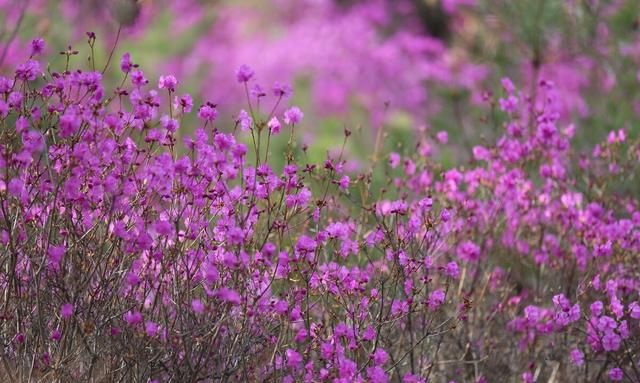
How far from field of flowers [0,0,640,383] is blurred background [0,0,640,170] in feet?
0.37

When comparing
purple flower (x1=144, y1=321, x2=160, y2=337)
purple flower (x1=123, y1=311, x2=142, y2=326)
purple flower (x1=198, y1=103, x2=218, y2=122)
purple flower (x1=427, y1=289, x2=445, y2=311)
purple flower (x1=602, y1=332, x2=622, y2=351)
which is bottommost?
purple flower (x1=602, y1=332, x2=622, y2=351)

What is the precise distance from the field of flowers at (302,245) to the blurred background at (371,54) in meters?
0.11

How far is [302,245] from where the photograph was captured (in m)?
3.30

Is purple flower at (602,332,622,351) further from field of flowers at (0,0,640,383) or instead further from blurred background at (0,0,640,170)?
blurred background at (0,0,640,170)

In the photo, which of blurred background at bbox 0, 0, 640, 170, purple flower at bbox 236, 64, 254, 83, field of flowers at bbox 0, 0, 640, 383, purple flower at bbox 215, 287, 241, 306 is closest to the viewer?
purple flower at bbox 215, 287, 241, 306

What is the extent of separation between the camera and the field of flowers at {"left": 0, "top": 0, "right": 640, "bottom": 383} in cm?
323

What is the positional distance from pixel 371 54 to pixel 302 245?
31.2ft

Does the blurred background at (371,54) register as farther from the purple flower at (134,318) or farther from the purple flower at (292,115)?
the purple flower at (134,318)

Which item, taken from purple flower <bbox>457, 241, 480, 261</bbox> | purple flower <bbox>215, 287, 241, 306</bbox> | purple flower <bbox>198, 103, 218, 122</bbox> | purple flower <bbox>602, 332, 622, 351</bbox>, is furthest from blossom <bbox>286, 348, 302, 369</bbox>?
purple flower <bbox>457, 241, 480, 261</bbox>

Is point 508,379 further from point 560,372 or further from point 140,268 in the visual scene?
point 140,268

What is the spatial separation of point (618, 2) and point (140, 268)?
7.44 m

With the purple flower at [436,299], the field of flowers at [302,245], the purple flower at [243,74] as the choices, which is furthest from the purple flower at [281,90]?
the purple flower at [436,299]

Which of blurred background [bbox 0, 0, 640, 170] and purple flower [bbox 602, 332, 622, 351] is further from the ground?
purple flower [bbox 602, 332, 622, 351]

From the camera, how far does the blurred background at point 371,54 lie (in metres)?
8.39
